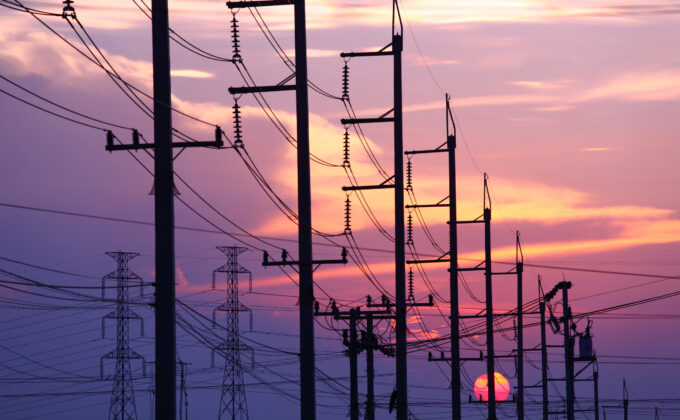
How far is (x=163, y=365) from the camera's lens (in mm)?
21250

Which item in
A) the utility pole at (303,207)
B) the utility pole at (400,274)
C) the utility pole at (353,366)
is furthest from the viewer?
the utility pole at (353,366)

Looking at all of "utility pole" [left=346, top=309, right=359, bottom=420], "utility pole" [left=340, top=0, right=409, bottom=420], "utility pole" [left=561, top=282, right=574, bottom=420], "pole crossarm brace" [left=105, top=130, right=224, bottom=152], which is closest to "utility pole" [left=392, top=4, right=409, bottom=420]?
"utility pole" [left=340, top=0, right=409, bottom=420]

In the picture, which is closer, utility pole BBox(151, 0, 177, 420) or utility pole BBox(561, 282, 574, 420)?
utility pole BBox(151, 0, 177, 420)

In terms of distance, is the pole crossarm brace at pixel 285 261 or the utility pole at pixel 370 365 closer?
the pole crossarm brace at pixel 285 261

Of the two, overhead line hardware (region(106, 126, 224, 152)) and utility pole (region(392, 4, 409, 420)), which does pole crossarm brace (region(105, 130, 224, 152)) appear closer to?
overhead line hardware (region(106, 126, 224, 152))

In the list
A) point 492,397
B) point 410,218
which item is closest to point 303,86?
point 410,218

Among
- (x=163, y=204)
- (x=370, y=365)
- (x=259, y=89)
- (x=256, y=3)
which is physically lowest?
(x=370, y=365)

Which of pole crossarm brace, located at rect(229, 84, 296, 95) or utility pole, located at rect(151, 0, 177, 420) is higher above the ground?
pole crossarm brace, located at rect(229, 84, 296, 95)

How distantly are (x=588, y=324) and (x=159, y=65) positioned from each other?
40.5m

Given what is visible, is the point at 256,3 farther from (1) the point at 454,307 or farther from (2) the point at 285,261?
(1) the point at 454,307

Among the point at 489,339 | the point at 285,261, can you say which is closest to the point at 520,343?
the point at 489,339

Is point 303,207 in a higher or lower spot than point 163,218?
higher

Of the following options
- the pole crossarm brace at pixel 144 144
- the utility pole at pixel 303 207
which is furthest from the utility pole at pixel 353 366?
the pole crossarm brace at pixel 144 144

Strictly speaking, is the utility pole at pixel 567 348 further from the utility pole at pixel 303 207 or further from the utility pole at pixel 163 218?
the utility pole at pixel 163 218
